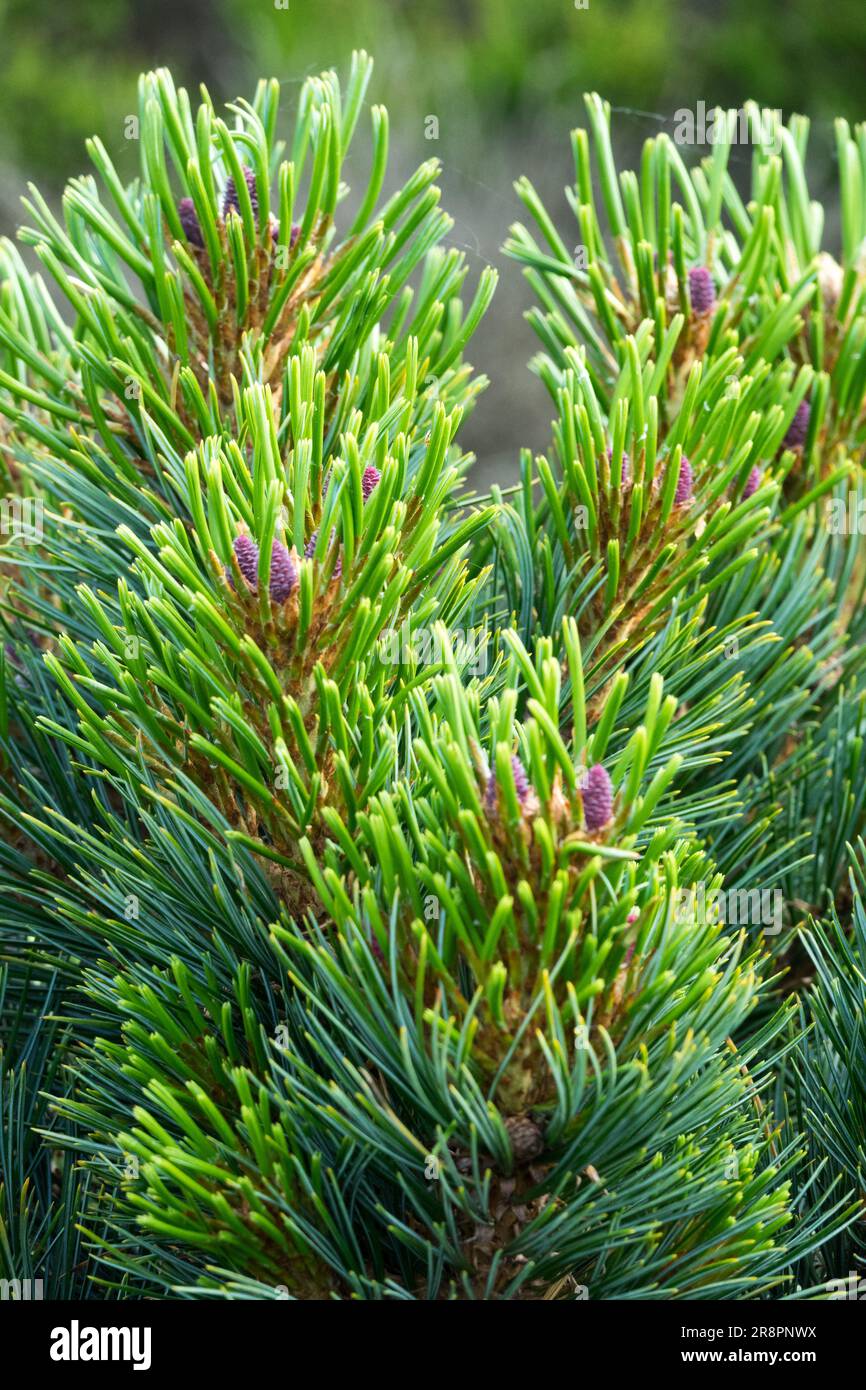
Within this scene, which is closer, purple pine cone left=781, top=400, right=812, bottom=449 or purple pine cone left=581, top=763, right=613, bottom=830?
purple pine cone left=581, top=763, right=613, bottom=830

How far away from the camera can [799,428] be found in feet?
2.04

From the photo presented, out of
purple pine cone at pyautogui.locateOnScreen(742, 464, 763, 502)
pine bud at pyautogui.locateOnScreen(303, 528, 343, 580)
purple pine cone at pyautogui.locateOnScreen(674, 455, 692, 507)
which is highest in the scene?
purple pine cone at pyautogui.locateOnScreen(742, 464, 763, 502)

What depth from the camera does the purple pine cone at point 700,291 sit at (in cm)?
57

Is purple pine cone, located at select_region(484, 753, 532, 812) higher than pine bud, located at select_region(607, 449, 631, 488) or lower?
lower

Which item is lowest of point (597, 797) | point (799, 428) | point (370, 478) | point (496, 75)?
point (597, 797)

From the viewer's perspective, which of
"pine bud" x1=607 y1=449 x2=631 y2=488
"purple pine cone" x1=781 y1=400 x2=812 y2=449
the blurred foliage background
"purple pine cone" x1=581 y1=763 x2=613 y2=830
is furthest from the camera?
the blurred foliage background

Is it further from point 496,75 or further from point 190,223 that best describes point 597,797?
point 496,75

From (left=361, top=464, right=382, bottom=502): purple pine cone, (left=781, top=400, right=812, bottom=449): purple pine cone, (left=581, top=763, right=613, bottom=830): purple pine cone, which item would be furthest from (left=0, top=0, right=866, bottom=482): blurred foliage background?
(left=581, top=763, right=613, bottom=830): purple pine cone

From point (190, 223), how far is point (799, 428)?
0.30 m

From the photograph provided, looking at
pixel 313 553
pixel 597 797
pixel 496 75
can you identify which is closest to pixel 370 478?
pixel 313 553

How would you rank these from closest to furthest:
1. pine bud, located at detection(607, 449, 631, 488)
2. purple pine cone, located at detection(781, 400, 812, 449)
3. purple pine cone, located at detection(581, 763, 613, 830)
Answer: purple pine cone, located at detection(581, 763, 613, 830) < pine bud, located at detection(607, 449, 631, 488) < purple pine cone, located at detection(781, 400, 812, 449)

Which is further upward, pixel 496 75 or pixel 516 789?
pixel 496 75

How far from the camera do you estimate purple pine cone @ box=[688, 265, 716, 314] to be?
0.57m

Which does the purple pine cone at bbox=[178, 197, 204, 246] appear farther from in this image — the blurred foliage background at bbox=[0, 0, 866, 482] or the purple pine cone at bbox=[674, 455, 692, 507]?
the blurred foliage background at bbox=[0, 0, 866, 482]
